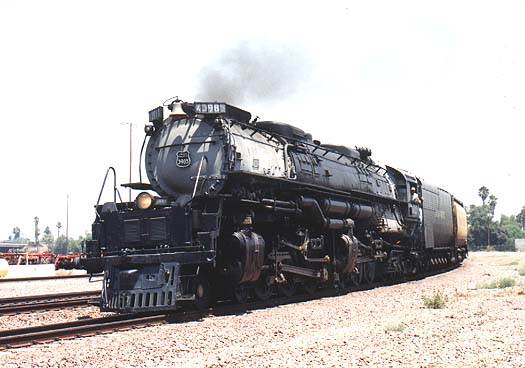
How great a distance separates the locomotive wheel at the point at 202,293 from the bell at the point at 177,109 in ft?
11.9

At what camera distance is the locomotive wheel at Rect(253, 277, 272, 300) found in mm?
12461

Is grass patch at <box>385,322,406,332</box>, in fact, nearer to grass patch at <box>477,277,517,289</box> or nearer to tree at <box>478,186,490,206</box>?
grass patch at <box>477,277,517,289</box>

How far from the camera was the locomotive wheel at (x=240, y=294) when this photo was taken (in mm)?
11758

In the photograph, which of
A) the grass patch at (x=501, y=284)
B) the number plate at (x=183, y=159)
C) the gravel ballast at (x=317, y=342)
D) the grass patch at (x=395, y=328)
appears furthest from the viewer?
the grass patch at (x=501, y=284)

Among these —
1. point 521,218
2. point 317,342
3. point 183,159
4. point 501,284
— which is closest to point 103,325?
point 317,342

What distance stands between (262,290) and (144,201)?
11.4 feet

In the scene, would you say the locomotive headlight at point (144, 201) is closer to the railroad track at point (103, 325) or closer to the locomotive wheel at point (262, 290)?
the railroad track at point (103, 325)

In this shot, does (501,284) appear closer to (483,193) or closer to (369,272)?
(369,272)

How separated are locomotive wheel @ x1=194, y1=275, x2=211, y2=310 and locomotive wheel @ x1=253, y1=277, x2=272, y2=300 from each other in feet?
4.65

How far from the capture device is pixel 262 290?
41.5 feet

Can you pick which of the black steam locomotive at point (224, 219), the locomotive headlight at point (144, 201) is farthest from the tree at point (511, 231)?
the locomotive headlight at point (144, 201)

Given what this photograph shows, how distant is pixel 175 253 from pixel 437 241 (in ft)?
56.7

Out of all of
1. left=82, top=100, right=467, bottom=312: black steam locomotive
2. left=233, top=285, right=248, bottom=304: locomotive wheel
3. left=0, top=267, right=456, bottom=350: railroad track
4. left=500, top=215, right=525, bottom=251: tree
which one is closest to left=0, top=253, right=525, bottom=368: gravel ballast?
left=0, top=267, right=456, bottom=350: railroad track

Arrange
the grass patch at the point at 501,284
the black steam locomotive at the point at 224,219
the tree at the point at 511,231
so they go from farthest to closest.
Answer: the tree at the point at 511,231
the grass patch at the point at 501,284
the black steam locomotive at the point at 224,219
